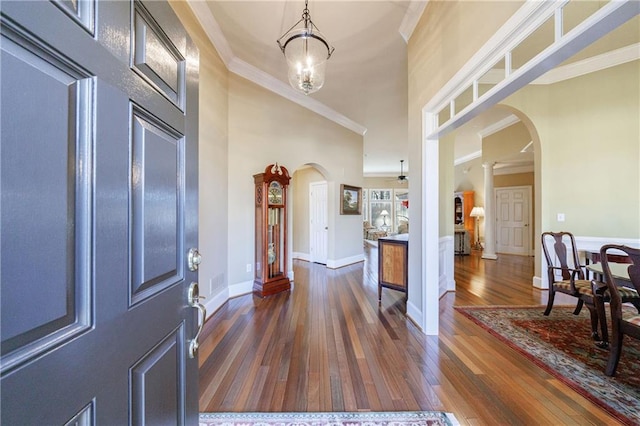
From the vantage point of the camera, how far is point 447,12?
2.07 meters

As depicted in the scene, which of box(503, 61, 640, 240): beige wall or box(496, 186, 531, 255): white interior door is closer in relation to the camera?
box(503, 61, 640, 240): beige wall

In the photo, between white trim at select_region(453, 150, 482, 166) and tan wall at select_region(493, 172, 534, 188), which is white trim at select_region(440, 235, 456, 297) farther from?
white trim at select_region(453, 150, 482, 166)

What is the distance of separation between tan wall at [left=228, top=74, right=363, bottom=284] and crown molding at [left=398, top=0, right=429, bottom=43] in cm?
212

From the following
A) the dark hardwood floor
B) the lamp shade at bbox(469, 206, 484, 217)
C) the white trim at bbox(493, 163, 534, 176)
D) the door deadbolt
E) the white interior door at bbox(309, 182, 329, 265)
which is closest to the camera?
the door deadbolt

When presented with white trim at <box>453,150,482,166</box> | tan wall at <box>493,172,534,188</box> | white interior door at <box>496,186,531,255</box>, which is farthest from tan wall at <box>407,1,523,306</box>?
white trim at <box>453,150,482,166</box>

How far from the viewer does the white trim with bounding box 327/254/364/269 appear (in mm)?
5289

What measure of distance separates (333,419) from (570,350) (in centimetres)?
220

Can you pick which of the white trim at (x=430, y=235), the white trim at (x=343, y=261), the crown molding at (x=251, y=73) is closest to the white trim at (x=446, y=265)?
the white trim at (x=430, y=235)

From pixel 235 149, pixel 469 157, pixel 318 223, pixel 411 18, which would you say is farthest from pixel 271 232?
pixel 469 157

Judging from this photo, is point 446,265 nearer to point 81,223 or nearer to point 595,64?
point 595,64

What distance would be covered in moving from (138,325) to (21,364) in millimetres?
281

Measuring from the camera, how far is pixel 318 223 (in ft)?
18.9

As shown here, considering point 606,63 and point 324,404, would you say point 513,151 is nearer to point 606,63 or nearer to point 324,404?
point 606,63

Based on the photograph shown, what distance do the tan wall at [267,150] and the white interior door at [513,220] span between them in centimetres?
537
